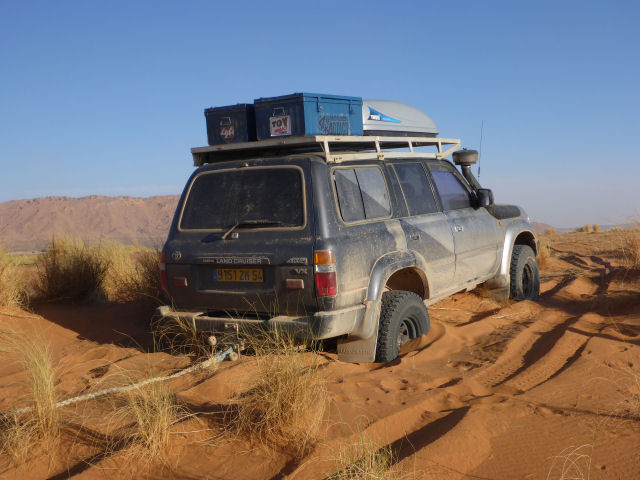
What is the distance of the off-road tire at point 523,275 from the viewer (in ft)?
24.6

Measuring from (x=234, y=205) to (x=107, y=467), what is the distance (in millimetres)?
2497

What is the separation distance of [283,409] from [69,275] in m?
5.82

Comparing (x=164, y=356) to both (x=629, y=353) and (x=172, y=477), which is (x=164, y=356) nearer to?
(x=172, y=477)

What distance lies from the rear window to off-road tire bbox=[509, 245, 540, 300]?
385cm

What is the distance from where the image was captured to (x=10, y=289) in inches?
299

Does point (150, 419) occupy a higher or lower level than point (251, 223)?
lower

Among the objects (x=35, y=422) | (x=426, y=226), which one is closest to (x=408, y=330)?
Answer: (x=426, y=226)

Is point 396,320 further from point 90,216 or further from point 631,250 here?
point 90,216

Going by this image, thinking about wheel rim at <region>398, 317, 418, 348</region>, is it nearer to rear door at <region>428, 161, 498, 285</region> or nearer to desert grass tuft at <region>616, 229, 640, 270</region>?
rear door at <region>428, 161, 498, 285</region>

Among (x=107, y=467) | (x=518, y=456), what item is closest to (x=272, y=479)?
(x=107, y=467)

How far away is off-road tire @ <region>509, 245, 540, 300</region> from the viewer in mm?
7492

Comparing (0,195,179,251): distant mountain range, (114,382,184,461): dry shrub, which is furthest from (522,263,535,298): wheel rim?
(0,195,179,251): distant mountain range

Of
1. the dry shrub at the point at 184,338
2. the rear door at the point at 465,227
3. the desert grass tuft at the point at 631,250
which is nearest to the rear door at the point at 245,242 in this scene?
the dry shrub at the point at 184,338

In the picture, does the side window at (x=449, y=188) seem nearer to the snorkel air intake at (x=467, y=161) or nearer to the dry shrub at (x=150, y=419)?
the snorkel air intake at (x=467, y=161)
